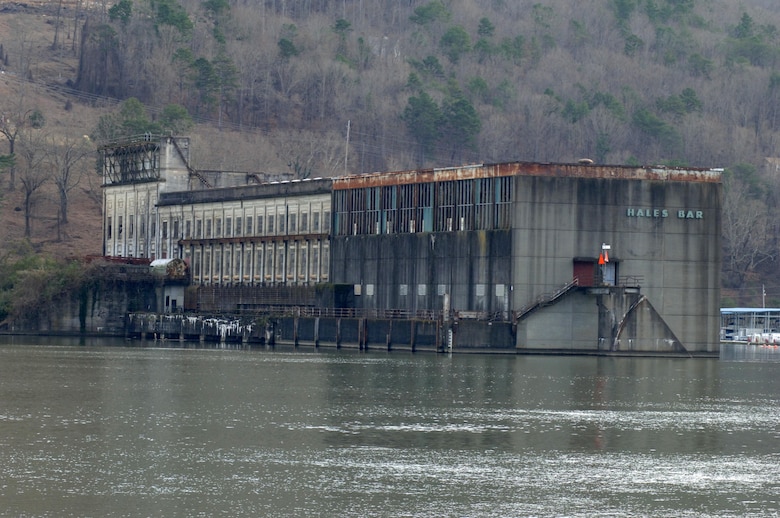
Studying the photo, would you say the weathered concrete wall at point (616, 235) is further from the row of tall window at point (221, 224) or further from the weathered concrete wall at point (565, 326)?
the row of tall window at point (221, 224)

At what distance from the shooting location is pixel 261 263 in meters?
144

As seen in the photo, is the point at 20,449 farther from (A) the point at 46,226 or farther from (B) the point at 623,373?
(A) the point at 46,226

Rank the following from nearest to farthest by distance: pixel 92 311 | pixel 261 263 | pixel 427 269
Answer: pixel 427 269 → pixel 261 263 → pixel 92 311

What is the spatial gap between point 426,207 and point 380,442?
222ft

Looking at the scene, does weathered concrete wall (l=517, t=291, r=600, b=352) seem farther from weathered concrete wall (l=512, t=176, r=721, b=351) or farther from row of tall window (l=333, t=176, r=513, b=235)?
row of tall window (l=333, t=176, r=513, b=235)

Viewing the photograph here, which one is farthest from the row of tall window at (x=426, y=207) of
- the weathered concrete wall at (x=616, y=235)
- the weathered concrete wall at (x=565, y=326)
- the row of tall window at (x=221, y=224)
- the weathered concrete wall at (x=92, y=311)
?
the weathered concrete wall at (x=92, y=311)

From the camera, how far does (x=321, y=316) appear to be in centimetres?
12769

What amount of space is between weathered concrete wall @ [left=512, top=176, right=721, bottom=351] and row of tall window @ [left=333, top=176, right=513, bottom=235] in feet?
7.34

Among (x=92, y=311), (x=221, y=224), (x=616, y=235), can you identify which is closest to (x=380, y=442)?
(x=616, y=235)

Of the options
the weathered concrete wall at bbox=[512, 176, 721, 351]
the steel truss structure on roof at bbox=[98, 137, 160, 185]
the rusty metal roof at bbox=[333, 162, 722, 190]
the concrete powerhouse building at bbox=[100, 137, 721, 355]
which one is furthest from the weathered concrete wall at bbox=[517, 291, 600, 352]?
the steel truss structure on roof at bbox=[98, 137, 160, 185]

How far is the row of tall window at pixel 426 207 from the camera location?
386 ft

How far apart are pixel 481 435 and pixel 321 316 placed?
68296 millimetres

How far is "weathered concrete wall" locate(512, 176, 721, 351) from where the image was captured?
376 feet

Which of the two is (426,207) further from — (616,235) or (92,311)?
(92,311)
